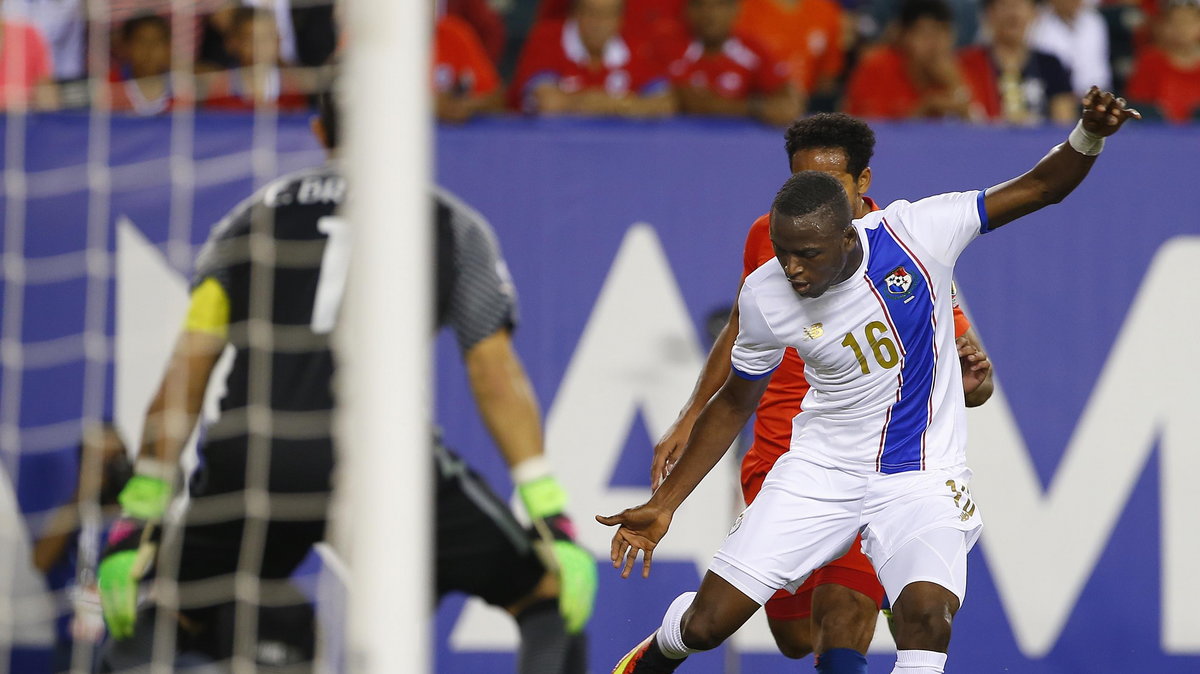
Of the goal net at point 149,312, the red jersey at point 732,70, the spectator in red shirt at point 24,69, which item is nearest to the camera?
the goal net at point 149,312

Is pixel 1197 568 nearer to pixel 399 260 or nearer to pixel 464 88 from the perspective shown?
pixel 464 88

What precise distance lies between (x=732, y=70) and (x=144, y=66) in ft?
9.25

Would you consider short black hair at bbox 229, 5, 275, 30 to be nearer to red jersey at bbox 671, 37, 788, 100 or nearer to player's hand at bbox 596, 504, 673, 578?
red jersey at bbox 671, 37, 788, 100

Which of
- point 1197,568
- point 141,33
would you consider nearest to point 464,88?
point 141,33

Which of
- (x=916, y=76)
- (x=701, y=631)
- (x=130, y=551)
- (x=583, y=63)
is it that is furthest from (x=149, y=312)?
(x=916, y=76)

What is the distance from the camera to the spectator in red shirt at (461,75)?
7.33 m

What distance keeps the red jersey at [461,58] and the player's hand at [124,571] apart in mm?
2826

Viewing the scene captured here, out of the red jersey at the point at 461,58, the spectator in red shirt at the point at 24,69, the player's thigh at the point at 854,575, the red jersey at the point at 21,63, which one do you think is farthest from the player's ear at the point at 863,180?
the red jersey at the point at 21,63

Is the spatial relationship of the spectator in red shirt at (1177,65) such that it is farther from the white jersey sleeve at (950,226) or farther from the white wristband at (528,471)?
the white wristband at (528,471)

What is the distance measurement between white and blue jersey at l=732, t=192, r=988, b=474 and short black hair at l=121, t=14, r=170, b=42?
159 inches

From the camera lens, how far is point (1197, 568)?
7172 millimetres

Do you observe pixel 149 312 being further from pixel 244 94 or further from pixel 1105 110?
pixel 1105 110

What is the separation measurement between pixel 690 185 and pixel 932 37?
5.06 ft

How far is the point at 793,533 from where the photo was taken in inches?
185
